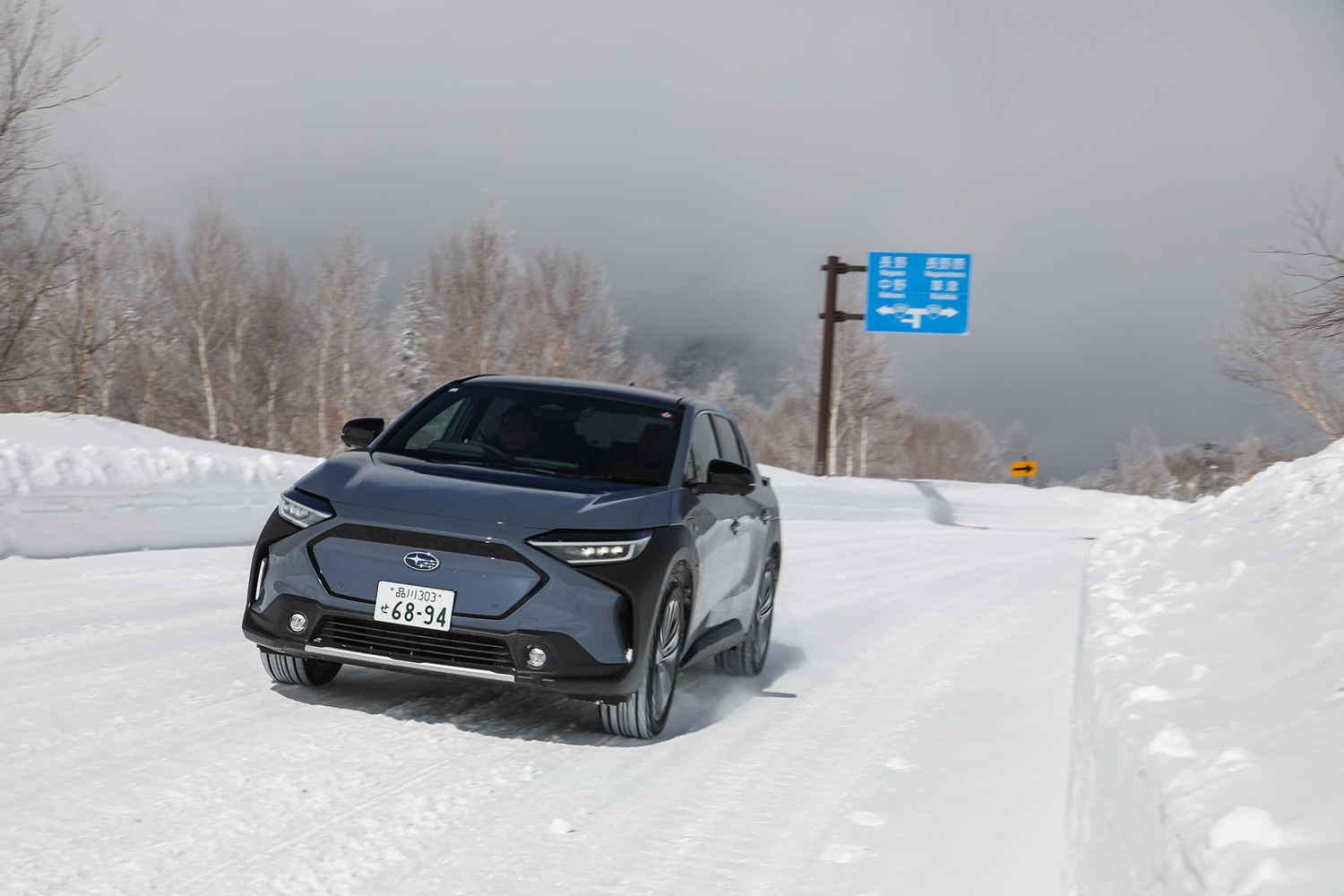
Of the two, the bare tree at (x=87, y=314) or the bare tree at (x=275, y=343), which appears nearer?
the bare tree at (x=87, y=314)

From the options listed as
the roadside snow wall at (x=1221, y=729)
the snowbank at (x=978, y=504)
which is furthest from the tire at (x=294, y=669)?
the snowbank at (x=978, y=504)

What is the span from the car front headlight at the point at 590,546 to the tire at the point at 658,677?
260mm

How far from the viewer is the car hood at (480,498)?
4.66 metres

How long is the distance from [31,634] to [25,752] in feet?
8.07

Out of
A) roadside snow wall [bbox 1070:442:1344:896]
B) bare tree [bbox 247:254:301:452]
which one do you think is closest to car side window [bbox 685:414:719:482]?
roadside snow wall [bbox 1070:442:1344:896]

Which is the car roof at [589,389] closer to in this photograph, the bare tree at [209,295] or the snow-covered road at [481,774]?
the snow-covered road at [481,774]

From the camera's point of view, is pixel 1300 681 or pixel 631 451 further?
pixel 631 451

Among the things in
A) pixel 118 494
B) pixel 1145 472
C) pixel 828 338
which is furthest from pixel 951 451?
pixel 118 494

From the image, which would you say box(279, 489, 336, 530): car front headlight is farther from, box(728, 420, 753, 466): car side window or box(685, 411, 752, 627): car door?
box(728, 420, 753, 466): car side window

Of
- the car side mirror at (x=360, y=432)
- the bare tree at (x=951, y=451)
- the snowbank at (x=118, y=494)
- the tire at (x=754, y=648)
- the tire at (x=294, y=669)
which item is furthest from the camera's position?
the bare tree at (x=951, y=451)

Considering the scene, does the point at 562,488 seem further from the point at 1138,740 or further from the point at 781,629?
the point at 781,629

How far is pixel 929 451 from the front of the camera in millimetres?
137875

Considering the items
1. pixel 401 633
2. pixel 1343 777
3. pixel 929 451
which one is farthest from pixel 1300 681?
pixel 929 451

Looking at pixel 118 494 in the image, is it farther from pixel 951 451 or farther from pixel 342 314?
pixel 951 451
